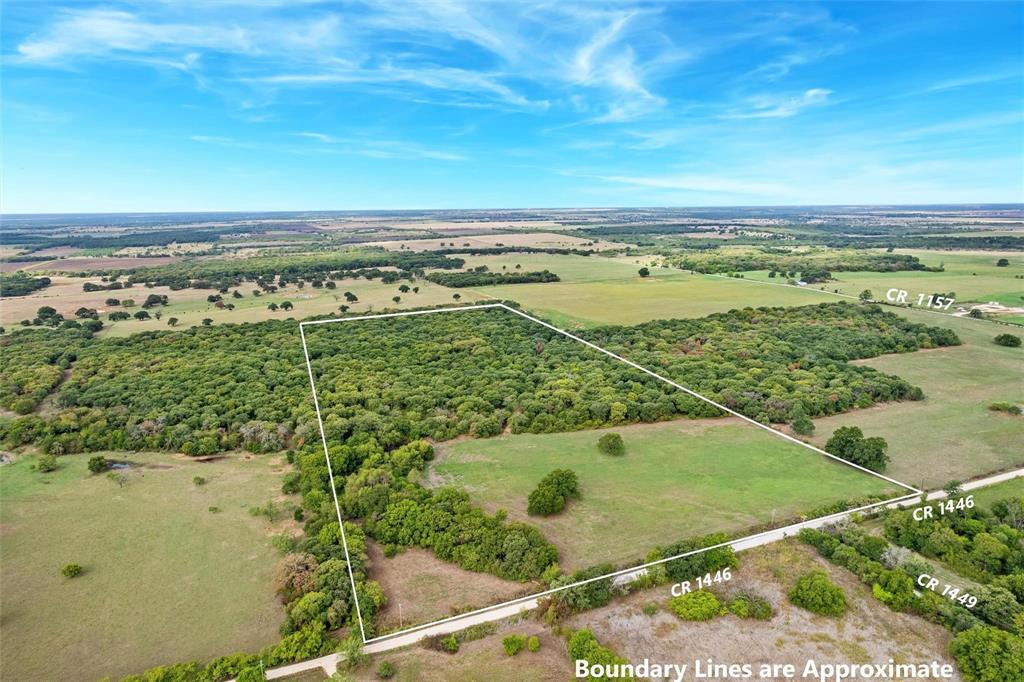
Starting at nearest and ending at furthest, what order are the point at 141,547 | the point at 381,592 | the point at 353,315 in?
the point at 381,592
the point at 141,547
the point at 353,315

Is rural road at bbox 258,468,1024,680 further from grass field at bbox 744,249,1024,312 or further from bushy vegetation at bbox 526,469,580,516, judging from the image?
grass field at bbox 744,249,1024,312

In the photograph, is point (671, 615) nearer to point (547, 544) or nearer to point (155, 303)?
point (547, 544)

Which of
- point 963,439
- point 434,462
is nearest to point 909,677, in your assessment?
point 963,439

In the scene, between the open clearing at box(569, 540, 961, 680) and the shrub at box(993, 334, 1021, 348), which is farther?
the shrub at box(993, 334, 1021, 348)

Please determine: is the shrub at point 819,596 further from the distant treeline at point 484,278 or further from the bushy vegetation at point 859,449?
the distant treeline at point 484,278

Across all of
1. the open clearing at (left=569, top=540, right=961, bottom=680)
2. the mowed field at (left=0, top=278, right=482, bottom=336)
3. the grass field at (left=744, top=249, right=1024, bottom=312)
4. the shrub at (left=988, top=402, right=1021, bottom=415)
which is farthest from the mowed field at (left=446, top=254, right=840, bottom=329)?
the open clearing at (left=569, top=540, right=961, bottom=680)

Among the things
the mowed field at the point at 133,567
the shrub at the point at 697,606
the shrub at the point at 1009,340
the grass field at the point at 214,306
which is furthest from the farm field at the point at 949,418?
the grass field at the point at 214,306

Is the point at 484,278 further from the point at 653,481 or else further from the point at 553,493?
the point at 553,493
